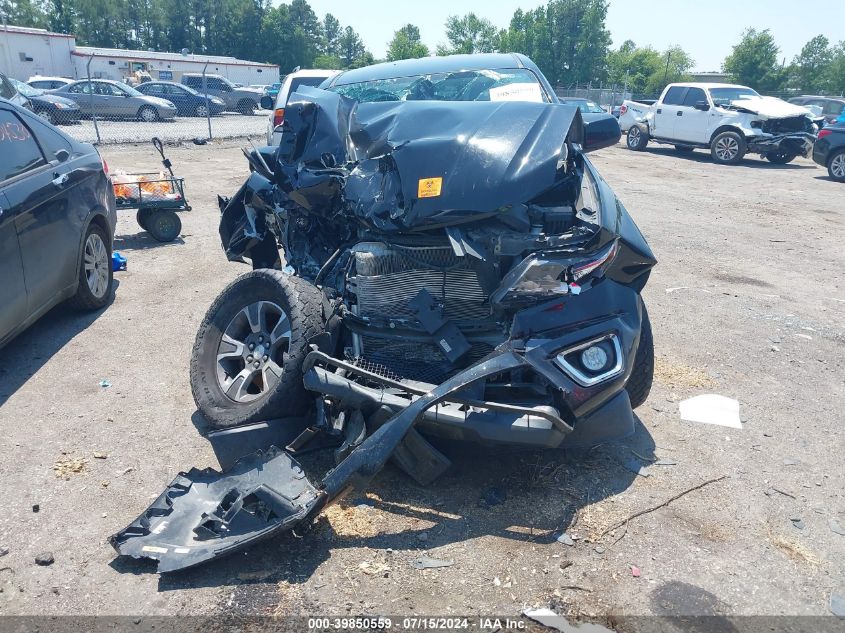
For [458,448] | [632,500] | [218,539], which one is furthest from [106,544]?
[632,500]

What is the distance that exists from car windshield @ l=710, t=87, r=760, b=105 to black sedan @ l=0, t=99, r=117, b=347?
16.6 metres

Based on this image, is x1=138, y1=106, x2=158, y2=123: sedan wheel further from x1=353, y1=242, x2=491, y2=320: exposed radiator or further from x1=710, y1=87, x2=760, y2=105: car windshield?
x1=353, y1=242, x2=491, y2=320: exposed radiator

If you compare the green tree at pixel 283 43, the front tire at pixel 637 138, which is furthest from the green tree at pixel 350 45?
the front tire at pixel 637 138

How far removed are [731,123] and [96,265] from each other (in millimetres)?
16617

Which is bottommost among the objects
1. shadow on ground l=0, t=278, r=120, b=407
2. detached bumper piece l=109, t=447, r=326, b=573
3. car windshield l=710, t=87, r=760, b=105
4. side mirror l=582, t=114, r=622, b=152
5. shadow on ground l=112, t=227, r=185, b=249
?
shadow on ground l=112, t=227, r=185, b=249

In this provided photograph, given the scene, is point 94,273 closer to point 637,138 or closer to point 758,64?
point 637,138

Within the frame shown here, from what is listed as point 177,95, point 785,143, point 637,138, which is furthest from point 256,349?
point 177,95

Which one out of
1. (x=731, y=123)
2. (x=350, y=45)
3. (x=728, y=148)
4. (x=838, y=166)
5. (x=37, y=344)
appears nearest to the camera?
(x=37, y=344)

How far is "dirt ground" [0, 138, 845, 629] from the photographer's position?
102 inches

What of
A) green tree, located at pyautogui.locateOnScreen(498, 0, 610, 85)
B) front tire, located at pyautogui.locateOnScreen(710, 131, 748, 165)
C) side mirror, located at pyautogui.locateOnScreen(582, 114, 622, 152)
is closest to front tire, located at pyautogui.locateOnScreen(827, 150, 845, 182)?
front tire, located at pyautogui.locateOnScreen(710, 131, 748, 165)

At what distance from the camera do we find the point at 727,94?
17766mm

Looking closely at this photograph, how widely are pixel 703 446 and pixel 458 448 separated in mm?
1439

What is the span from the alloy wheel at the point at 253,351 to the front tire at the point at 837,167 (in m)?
15.4

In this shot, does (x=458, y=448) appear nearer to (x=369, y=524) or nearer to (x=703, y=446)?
(x=369, y=524)
